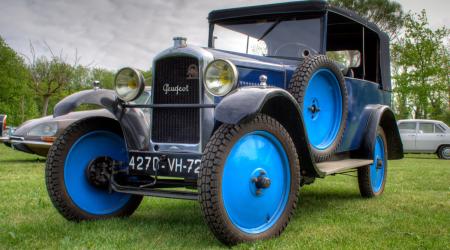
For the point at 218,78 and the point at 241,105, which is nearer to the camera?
the point at 241,105

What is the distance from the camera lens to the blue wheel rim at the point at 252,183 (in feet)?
11.9

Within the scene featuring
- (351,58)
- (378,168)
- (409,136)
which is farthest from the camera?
(409,136)

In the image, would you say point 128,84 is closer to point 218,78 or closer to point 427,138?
point 218,78

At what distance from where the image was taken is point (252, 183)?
12.5 feet

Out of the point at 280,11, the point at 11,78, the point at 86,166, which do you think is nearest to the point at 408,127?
the point at 280,11

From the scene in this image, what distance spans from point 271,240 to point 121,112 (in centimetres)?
186

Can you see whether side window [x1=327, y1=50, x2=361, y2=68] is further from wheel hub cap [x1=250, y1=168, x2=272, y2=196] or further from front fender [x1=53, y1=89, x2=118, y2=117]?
wheel hub cap [x1=250, y1=168, x2=272, y2=196]

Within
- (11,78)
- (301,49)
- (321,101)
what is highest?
(11,78)

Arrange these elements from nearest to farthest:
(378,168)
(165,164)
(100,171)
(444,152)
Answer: (165,164)
(100,171)
(378,168)
(444,152)

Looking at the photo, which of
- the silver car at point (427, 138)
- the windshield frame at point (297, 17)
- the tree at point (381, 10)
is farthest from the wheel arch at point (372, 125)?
the tree at point (381, 10)

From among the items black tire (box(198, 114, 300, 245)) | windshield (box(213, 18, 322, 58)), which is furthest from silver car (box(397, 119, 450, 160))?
black tire (box(198, 114, 300, 245))

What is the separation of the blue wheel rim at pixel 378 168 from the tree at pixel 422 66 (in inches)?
840

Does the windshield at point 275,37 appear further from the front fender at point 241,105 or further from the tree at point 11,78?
the tree at point 11,78

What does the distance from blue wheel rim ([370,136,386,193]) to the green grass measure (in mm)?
225
